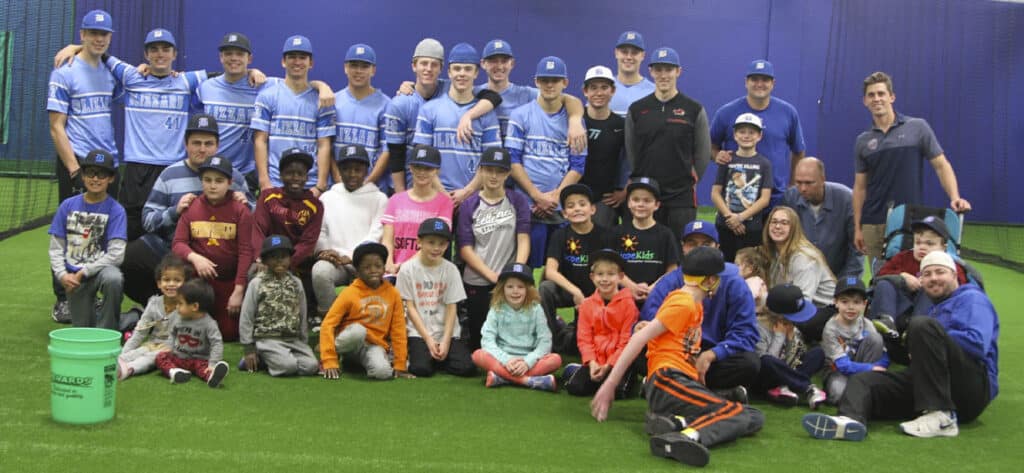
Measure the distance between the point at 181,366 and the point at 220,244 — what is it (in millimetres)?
1089

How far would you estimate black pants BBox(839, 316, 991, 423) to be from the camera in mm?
4348

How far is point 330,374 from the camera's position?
516cm

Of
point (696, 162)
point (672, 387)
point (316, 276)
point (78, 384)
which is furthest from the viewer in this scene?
point (696, 162)

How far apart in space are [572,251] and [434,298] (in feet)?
3.00

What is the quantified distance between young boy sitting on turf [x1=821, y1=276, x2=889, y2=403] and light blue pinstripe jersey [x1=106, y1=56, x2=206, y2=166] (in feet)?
15.0

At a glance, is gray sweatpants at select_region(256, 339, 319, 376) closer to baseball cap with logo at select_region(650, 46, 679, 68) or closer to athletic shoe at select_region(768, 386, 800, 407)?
athletic shoe at select_region(768, 386, 800, 407)

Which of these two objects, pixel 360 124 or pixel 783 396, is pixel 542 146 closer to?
pixel 360 124

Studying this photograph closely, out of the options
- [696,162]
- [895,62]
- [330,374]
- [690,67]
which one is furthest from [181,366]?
[895,62]

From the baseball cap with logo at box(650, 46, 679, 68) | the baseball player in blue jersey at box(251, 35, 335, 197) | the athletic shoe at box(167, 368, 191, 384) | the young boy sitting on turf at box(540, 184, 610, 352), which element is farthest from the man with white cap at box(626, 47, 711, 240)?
the athletic shoe at box(167, 368, 191, 384)

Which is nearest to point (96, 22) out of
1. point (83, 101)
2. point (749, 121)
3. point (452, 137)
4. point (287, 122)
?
point (83, 101)

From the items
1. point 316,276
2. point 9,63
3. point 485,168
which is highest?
point 9,63

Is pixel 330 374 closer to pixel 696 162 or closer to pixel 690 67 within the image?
pixel 696 162

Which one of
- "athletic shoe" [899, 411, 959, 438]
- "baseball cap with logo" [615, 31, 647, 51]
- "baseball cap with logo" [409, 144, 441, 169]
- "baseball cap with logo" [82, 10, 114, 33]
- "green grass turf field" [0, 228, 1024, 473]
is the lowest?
"green grass turf field" [0, 228, 1024, 473]

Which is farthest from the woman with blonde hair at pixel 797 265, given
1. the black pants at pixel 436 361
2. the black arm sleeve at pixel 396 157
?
the black arm sleeve at pixel 396 157
